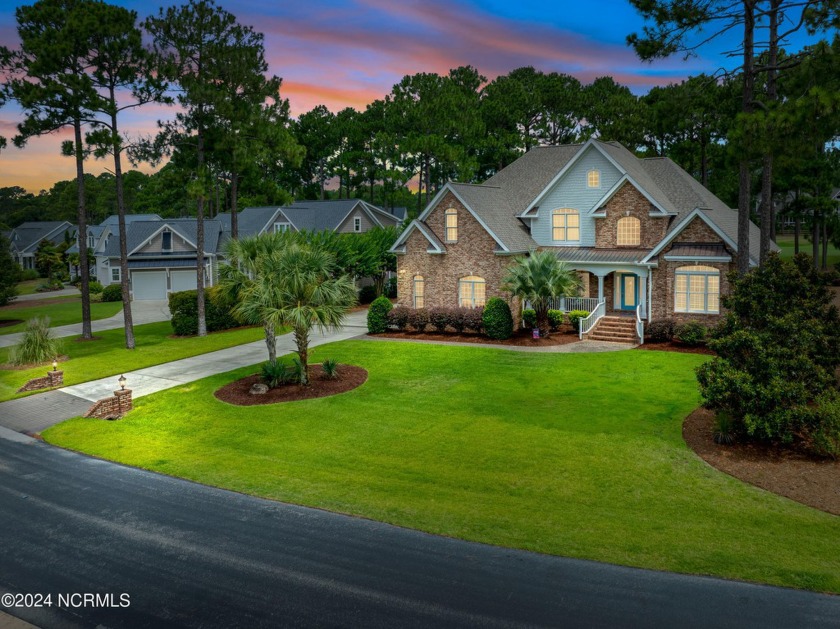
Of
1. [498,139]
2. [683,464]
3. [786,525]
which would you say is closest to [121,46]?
[683,464]

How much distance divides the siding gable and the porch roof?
1.98 ft

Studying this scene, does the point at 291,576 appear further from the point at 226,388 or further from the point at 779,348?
the point at 226,388

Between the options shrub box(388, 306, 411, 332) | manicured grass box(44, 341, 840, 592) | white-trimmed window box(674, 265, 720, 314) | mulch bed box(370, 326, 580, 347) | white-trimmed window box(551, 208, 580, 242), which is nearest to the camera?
manicured grass box(44, 341, 840, 592)

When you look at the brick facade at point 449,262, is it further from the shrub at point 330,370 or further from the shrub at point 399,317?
the shrub at point 330,370

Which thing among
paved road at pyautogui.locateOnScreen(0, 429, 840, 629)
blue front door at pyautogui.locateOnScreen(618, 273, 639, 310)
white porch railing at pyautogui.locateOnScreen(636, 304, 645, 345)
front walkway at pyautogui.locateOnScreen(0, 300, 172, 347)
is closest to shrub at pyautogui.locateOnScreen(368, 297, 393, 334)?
white porch railing at pyautogui.locateOnScreen(636, 304, 645, 345)

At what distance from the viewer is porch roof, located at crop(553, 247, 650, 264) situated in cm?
3231

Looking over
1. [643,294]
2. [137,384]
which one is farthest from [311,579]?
[643,294]

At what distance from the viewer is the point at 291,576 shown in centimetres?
1031

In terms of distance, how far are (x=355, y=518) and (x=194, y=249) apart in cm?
4783

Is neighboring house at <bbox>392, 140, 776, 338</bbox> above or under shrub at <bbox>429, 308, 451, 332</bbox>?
above

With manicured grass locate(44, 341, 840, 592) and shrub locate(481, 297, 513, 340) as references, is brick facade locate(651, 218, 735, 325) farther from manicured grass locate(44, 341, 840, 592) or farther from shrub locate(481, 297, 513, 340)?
shrub locate(481, 297, 513, 340)

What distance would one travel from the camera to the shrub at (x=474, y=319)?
31.7 m

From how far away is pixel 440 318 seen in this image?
32469 mm

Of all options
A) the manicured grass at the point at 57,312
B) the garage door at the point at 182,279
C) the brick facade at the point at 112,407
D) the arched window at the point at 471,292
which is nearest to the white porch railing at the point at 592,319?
the arched window at the point at 471,292
